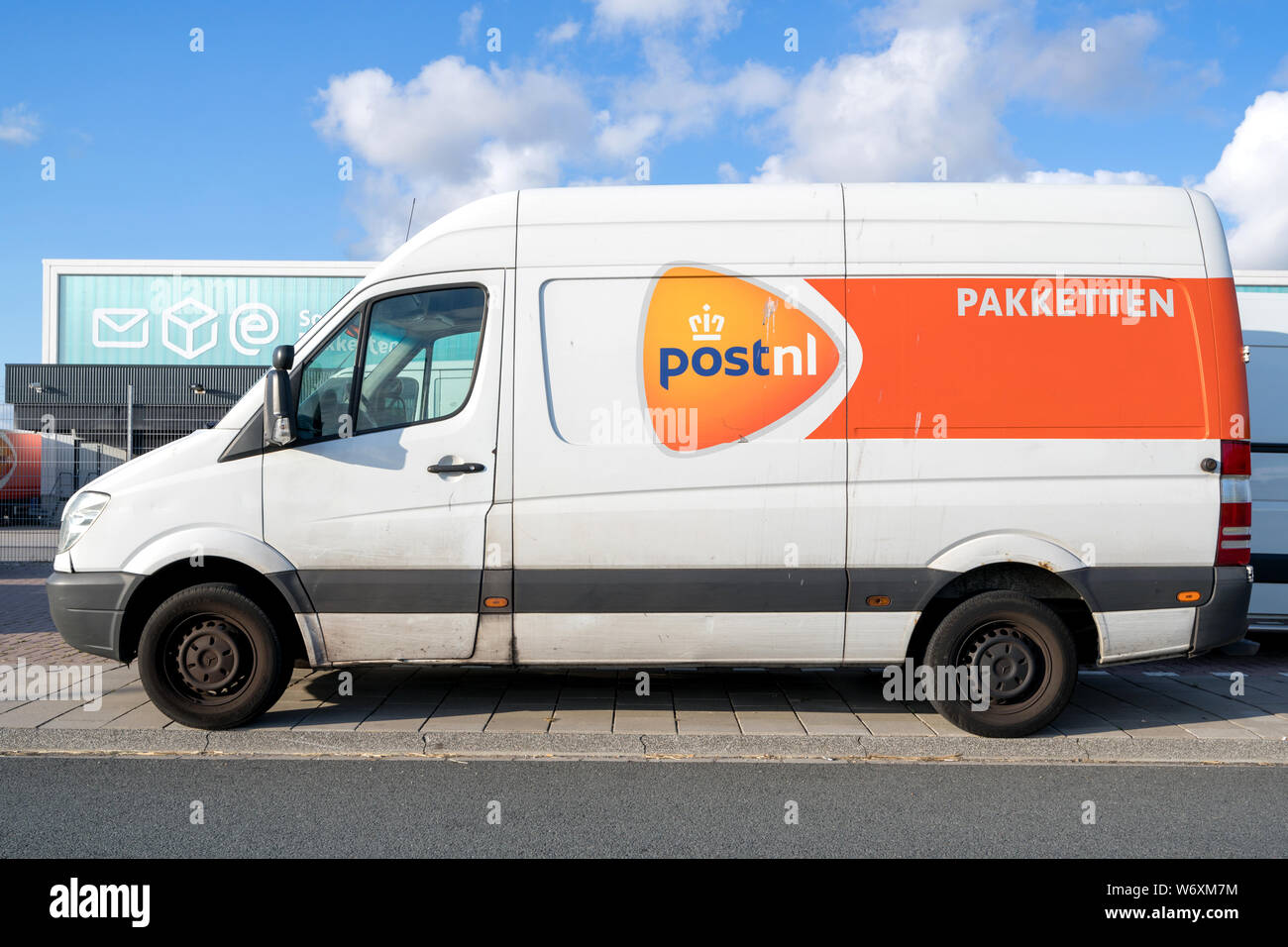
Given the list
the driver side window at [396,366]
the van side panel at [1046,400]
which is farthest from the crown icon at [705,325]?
the driver side window at [396,366]

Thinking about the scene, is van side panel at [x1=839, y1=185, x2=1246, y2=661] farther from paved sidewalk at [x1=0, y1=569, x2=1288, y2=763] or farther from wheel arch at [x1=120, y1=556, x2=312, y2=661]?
wheel arch at [x1=120, y1=556, x2=312, y2=661]

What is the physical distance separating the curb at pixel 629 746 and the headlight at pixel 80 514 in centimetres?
106

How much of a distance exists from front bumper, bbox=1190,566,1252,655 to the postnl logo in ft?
7.84

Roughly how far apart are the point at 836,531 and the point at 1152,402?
6.06 ft

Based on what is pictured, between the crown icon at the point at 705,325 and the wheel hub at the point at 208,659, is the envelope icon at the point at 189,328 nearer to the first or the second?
the wheel hub at the point at 208,659

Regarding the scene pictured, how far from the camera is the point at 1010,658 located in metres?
4.97

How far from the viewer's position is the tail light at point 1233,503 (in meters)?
4.86

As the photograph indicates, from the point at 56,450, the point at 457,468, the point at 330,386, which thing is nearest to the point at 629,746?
the point at 457,468

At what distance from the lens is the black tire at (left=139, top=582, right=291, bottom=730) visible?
4.86 m

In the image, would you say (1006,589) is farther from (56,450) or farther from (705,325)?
(56,450)

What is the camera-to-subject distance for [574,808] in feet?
13.1

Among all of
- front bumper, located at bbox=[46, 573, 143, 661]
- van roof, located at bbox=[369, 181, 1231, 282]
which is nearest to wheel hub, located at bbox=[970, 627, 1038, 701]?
van roof, located at bbox=[369, 181, 1231, 282]

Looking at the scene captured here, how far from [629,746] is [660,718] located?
0.50 metres
